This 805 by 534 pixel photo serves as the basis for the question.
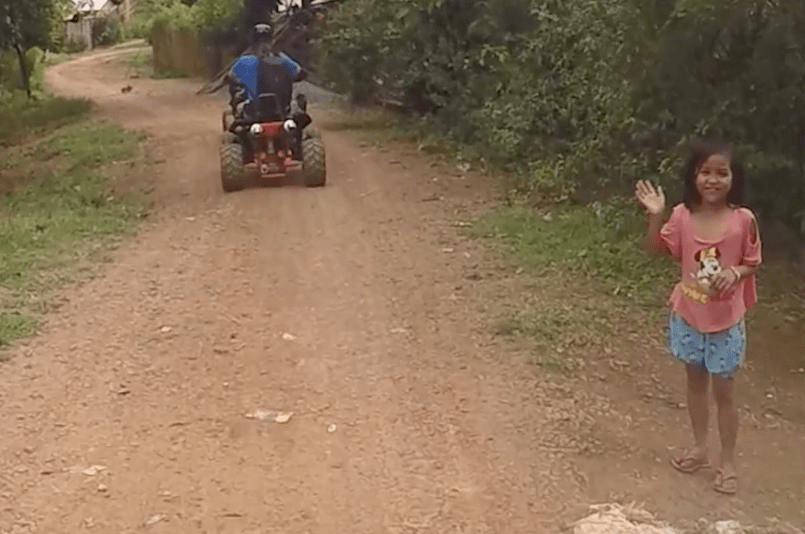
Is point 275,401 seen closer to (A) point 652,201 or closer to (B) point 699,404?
(B) point 699,404

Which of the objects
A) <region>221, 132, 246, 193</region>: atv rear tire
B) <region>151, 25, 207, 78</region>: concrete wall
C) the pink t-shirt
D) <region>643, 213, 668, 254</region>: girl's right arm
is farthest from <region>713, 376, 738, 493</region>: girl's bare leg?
<region>151, 25, 207, 78</region>: concrete wall

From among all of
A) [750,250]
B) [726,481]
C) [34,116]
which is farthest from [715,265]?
[34,116]

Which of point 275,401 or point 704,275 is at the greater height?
point 704,275

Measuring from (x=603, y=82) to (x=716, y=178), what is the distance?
15.6 feet

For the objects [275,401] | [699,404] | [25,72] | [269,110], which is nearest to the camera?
[699,404]

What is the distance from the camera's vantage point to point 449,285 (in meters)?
7.94

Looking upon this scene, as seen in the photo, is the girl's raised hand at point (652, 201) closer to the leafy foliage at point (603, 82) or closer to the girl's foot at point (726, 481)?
the girl's foot at point (726, 481)

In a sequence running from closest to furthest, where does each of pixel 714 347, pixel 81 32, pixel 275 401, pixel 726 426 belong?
pixel 714 347
pixel 726 426
pixel 275 401
pixel 81 32

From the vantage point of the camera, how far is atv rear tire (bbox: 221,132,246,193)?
445 inches

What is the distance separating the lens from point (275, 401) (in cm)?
576

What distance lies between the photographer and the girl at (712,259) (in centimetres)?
449

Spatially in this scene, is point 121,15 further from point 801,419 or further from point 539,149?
point 801,419

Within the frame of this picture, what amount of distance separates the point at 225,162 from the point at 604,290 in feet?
16.2

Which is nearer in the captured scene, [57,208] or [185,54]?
[57,208]
